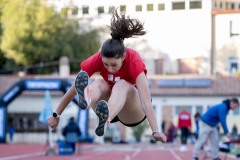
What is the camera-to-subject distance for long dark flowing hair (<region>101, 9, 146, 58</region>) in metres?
9.05

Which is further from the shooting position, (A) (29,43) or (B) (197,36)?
(A) (29,43)

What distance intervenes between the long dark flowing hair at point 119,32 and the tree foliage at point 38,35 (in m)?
47.3

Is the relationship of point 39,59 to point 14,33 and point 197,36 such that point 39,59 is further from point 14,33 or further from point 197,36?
point 197,36

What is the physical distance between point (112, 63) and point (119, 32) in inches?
18.1

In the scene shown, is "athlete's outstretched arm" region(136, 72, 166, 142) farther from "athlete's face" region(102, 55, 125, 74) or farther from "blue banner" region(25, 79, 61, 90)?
"blue banner" region(25, 79, 61, 90)

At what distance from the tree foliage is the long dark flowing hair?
47306 mm

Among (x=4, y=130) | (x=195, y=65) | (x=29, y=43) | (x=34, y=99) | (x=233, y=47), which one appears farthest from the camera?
(x=29, y=43)

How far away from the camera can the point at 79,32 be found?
60500mm

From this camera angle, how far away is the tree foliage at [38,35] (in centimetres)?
5738

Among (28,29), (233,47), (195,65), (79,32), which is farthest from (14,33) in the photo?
(233,47)

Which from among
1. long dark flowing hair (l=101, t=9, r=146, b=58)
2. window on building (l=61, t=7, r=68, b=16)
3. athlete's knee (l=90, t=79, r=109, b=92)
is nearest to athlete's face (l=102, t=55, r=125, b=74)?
long dark flowing hair (l=101, t=9, r=146, b=58)

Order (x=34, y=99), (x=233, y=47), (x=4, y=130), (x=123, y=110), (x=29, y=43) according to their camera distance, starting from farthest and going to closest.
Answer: (x=29, y=43) → (x=34, y=99) → (x=233, y=47) → (x=4, y=130) → (x=123, y=110)

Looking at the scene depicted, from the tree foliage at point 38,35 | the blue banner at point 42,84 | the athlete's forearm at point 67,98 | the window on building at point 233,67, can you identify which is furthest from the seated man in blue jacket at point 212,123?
→ the tree foliage at point 38,35

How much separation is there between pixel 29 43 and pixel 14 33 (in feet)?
4.34
